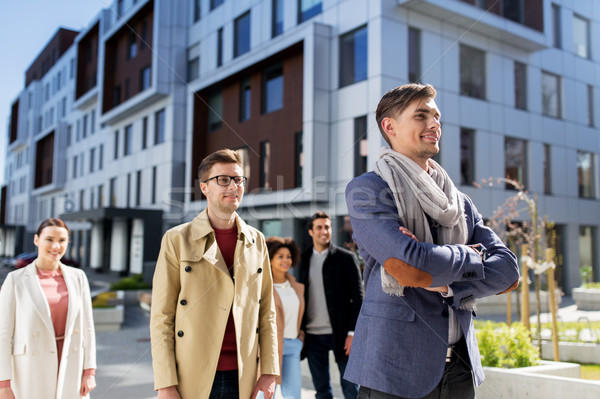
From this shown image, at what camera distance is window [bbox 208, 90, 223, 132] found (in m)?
25.1

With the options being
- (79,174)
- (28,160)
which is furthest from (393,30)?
(28,160)

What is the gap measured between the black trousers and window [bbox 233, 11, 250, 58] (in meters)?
23.0

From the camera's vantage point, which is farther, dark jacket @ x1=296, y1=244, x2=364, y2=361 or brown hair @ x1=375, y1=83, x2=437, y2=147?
dark jacket @ x1=296, y1=244, x2=364, y2=361

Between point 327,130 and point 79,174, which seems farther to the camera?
point 79,174

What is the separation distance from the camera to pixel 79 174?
44.7 m

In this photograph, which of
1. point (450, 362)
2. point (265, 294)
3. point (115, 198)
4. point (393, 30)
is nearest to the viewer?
point (450, 362)

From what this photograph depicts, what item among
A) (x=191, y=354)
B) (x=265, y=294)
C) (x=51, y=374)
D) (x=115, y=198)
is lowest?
(x=51, y=374)

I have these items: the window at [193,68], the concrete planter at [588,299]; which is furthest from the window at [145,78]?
the concrete planter at [588,299]

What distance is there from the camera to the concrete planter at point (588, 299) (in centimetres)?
1742

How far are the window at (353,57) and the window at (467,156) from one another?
4603 mm

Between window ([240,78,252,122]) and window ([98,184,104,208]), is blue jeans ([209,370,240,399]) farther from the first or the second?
window ([98,184,104,208])

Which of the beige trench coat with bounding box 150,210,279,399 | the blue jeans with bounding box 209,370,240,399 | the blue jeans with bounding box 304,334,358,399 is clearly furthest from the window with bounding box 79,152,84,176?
the blue jeans with bounding box 209,370,240,399

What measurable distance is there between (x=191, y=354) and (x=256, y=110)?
20398mm

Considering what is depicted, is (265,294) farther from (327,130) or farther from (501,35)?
(501,35)
